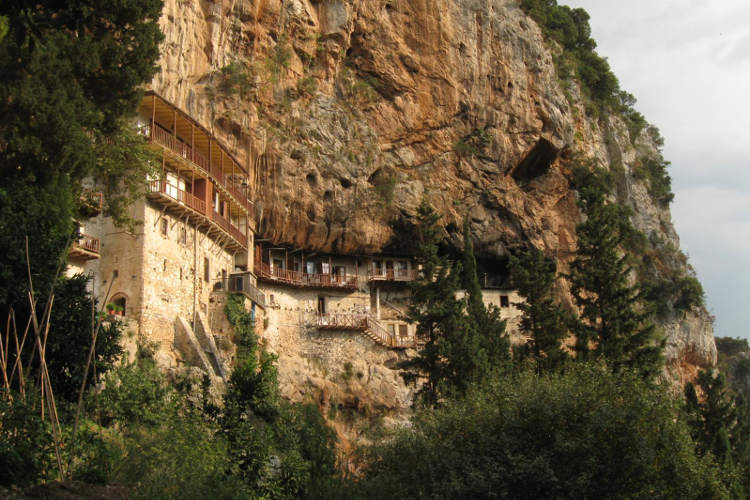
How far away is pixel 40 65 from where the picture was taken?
17.4 metres

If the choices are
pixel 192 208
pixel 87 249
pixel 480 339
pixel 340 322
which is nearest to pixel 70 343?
pixel 87 249

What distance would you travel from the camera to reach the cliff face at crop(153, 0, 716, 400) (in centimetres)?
3588

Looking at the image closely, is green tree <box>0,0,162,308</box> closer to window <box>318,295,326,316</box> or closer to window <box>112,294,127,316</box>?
window <box>112,294,127,316</box>

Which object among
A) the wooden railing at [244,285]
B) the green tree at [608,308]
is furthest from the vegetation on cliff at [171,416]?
the wooden railing at [244,285]

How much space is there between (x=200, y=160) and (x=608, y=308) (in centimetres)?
1814

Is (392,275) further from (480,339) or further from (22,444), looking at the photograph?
(22,444)

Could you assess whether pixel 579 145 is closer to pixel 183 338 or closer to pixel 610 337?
pixel 610 337

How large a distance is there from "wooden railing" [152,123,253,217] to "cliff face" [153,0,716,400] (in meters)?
1.52

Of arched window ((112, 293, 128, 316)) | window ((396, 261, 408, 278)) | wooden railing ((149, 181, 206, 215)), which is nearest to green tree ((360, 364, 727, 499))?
arched window ((112, 293, 128, 316))

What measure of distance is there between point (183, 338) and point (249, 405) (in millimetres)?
9264

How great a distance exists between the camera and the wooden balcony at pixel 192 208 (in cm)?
2747

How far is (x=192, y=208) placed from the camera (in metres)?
29.2

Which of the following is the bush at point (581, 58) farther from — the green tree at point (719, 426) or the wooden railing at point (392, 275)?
the green tree at point (719, 426)

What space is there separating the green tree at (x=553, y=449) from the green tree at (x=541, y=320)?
10.7 metres
